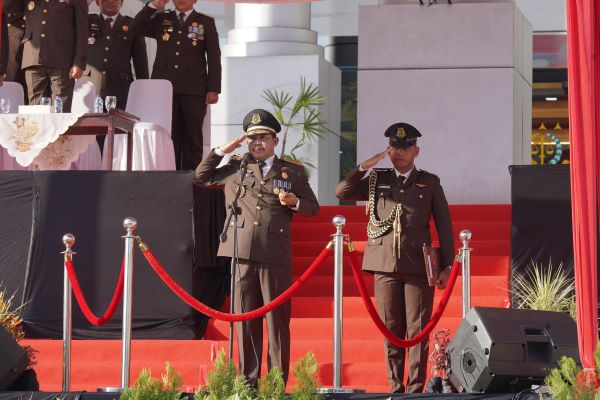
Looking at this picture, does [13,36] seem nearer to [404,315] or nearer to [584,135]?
[404,315]

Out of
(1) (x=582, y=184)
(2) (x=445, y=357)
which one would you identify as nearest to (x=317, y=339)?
(2) (x=445, y=357)

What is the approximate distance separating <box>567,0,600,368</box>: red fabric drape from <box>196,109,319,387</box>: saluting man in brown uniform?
1.72m

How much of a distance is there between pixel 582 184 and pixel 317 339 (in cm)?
296

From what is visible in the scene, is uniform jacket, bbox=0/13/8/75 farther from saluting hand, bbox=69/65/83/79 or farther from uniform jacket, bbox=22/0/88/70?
saluting hand, bbox=69/65/83/79

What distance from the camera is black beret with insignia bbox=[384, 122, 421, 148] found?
8742 mm

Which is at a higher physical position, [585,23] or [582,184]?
[585,23]

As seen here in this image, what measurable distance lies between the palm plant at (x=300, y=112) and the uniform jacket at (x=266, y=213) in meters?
6.48

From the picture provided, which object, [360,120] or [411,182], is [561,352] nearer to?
[411,182]

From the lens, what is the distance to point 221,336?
10.2 m

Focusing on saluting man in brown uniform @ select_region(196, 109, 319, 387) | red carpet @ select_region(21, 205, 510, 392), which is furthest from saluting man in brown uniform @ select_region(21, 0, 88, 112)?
saluting man in brown uniform @ select_region(196, 109, 319, 387)

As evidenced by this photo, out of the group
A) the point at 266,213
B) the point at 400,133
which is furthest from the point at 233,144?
the point at 400,133

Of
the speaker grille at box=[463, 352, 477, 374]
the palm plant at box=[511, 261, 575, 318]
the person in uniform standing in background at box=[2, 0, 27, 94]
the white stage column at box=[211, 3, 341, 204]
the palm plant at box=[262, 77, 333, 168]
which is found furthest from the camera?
the white stage column at box=[211, 3, 341, 204]

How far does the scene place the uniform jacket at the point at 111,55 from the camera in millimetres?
12109

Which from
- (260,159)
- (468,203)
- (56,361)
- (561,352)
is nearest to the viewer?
(561,352)
